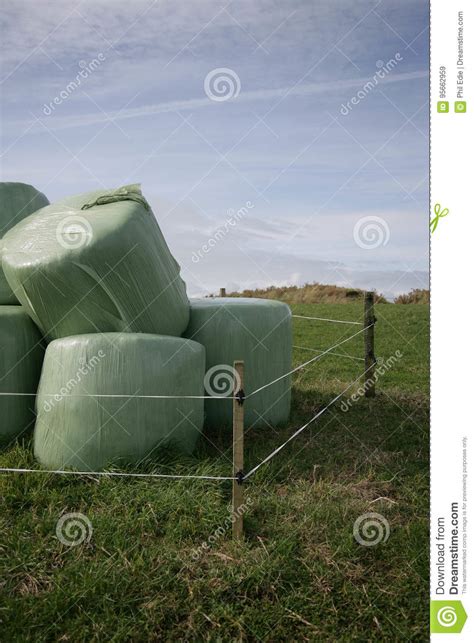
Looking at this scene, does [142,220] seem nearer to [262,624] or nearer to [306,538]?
[306,538]

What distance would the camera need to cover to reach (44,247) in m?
4.60

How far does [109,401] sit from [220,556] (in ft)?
4.36

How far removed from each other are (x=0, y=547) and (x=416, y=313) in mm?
11389

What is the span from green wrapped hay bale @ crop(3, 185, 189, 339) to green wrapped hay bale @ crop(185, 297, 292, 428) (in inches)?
21.4

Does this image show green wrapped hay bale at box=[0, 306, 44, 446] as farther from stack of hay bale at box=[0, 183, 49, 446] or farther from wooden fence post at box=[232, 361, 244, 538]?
wooden fence post at box=[232, 361, 244, 538]

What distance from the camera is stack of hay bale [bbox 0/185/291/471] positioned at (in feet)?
14.2

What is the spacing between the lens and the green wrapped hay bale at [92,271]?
14.7 feet
